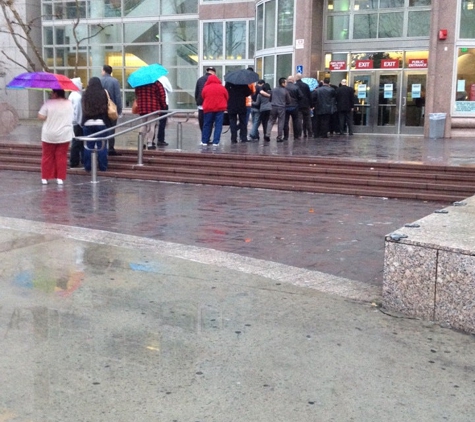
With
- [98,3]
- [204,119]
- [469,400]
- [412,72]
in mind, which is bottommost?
[469,400]

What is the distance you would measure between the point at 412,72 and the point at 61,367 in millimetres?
19528

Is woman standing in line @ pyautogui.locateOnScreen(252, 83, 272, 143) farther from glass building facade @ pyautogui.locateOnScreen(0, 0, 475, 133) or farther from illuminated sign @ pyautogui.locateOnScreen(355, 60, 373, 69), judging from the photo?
illuminated sign @ pyautogui.locateOnScreen(355, 60, 373, 69)

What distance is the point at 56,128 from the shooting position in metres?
11.7

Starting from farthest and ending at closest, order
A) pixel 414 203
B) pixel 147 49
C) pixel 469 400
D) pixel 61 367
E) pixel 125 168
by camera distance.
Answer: pixel 147 49, pixel 125 168, pixel 414 203, pixel 61 367, pixel 469 400

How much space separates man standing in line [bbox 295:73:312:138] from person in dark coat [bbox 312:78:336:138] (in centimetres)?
33

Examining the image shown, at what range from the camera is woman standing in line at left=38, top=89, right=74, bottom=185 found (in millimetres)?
11711

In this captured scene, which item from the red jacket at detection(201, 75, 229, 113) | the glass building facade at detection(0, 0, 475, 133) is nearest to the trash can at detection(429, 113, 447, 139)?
the glass building facade at detection(0, 0, 475, 133)

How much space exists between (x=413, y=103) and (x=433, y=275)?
1771 cm

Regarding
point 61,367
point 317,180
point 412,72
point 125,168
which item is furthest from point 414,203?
point 412,72

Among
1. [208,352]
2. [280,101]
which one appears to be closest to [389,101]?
[280,101]

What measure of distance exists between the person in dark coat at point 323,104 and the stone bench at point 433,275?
13.9 metres

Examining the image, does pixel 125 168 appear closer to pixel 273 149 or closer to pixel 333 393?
pixel 273 149

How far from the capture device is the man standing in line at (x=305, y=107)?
17.8 meters

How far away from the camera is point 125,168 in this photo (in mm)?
13906
